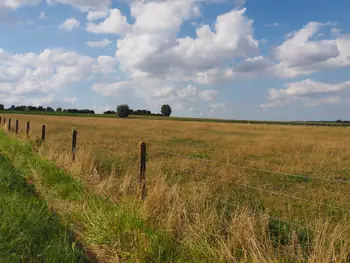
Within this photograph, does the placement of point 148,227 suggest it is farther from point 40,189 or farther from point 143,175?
point 40,189

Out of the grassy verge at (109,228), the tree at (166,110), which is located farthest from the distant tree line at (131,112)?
the grassy verge at (109,228)

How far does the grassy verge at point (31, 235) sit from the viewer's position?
3.97 metres

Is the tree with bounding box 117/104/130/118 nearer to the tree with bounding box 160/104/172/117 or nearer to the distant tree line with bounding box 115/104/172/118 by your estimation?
the distant tree line with bounding box 115/104/172/118

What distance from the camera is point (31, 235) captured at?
455cm

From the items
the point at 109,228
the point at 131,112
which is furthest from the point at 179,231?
the point at 131,112

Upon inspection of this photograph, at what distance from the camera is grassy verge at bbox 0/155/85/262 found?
13.0 ft

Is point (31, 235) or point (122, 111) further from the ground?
point (122, 111)

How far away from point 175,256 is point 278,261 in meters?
1.25

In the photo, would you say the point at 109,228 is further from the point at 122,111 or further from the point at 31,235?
the point at 122,111

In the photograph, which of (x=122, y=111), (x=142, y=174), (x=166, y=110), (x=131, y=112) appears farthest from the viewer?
(x=166, y=110)

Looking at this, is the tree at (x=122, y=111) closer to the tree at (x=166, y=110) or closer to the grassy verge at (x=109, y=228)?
the tree at (x=166, y=110)

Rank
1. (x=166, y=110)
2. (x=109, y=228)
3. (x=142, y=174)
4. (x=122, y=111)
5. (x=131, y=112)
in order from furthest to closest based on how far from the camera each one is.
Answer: (x=166, y=110) → (x=131, y=112) → (x=122, y=111) → (x=142, y=174) → (x=109, y=228)

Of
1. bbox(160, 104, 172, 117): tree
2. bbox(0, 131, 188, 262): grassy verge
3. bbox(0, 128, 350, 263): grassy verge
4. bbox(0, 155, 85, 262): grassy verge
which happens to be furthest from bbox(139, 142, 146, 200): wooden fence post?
bbox(160, 104, 172, 117): tree

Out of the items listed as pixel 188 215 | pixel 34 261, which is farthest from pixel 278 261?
pixel 34 261
